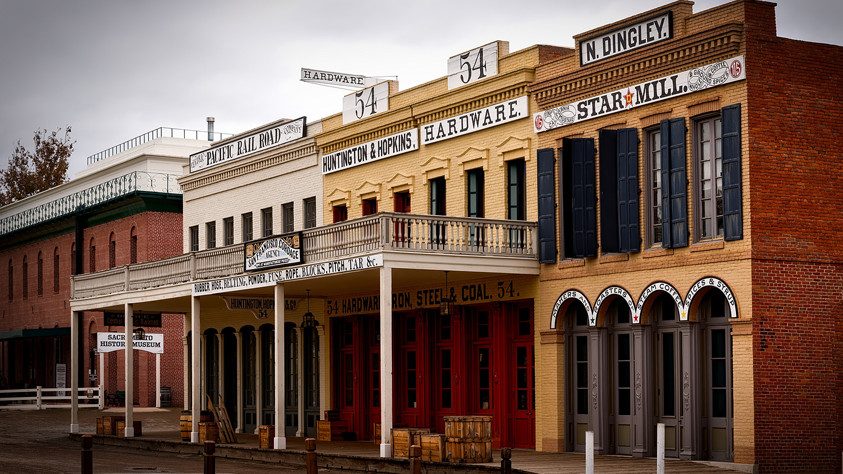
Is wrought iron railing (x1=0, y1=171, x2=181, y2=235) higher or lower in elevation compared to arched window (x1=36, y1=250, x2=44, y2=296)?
higher

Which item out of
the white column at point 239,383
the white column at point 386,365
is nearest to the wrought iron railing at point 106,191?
the white column at point 239,383

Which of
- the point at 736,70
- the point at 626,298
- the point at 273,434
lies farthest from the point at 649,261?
the point at 273,434

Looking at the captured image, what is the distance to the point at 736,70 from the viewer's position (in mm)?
23906

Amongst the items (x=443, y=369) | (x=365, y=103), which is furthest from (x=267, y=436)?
(x=365, y=103)

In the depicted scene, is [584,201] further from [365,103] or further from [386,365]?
[365,103]

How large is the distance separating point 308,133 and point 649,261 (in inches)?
543

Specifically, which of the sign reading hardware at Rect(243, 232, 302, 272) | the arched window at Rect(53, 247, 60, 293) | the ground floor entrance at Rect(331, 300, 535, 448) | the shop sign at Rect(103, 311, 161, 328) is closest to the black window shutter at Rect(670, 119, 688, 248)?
the ground floor entrance at Rect(331, 300, 535, 448)

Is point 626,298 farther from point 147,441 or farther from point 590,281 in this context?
point 147,441

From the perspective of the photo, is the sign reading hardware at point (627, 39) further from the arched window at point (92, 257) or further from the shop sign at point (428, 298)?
the arched window at point (92, 257)

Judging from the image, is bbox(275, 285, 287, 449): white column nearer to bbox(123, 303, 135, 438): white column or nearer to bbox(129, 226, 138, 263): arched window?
bbox(123, 303, 135, 438): white column

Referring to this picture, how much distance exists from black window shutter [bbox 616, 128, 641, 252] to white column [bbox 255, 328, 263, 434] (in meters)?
15.9

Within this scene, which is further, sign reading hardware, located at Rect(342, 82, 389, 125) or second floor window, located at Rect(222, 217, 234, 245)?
second floor window, located at Rect(222, 217, 234, 245)

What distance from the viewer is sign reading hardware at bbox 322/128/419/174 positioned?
32781 millimetres

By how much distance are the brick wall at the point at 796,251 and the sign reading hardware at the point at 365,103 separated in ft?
38.4
